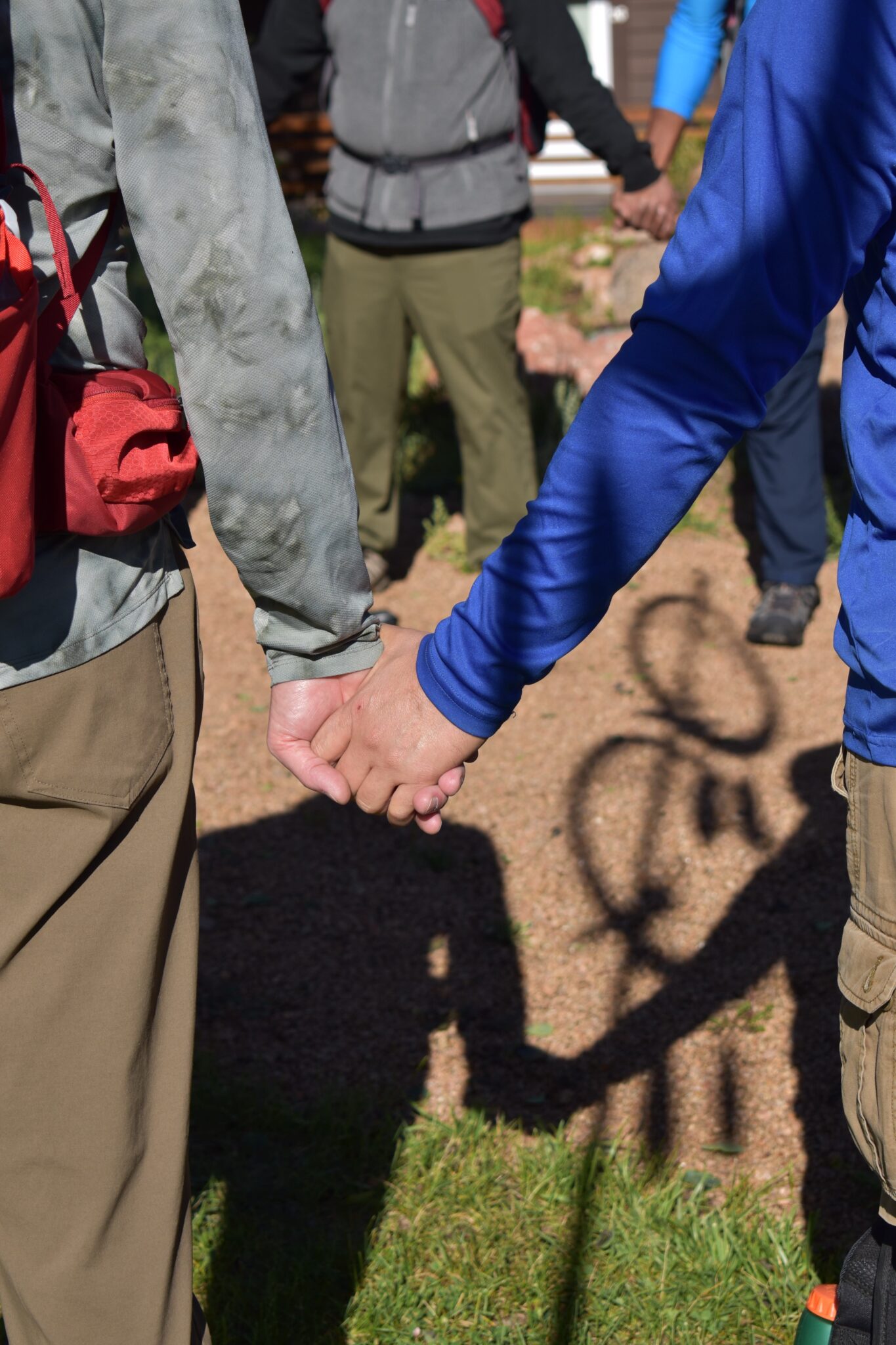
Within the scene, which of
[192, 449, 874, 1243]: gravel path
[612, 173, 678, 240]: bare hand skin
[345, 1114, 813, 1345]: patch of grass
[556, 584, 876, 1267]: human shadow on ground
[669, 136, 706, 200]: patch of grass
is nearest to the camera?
[345, 1114, 813, 1345]: patch of grass

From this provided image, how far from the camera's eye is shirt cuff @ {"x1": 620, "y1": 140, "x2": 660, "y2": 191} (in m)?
4.90

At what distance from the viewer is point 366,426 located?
5.17 meters

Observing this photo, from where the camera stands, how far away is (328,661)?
1.77 metres

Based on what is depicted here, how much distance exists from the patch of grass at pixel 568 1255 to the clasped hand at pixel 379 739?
3.28ft

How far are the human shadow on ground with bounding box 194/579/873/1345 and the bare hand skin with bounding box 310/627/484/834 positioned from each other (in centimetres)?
105

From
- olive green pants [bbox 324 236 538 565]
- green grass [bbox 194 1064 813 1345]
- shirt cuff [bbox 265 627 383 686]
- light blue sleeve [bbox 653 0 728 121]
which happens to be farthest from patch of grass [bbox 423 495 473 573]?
shirt cuff [bbox 265 627 383 686]

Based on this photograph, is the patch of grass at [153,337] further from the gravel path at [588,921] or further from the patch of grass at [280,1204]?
the patch of grass at [280,1204]

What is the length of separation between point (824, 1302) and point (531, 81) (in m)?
4.05

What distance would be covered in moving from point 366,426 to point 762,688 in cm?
174

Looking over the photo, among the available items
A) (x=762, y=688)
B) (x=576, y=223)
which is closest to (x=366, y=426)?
(x=762, y=688)

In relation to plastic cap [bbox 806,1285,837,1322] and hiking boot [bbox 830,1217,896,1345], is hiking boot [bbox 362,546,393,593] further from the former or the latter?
hiking boot [bbox 830,1217,896,1345]

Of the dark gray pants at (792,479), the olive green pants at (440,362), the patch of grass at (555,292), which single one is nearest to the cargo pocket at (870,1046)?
the dark gray pants at (792,479)

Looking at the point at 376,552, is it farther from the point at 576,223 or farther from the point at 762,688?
the point at 576,223

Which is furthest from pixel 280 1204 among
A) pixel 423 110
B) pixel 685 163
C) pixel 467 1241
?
pixel 685 163
